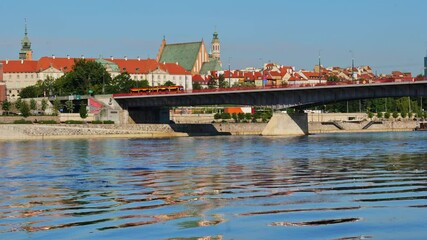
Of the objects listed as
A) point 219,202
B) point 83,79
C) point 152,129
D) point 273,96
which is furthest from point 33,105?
point 219,202

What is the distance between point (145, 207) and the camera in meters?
29.2

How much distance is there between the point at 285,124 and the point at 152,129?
2283 centimetres

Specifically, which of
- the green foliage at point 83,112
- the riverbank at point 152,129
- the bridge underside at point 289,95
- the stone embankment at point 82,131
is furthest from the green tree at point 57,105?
the stone embankment at point 82,131

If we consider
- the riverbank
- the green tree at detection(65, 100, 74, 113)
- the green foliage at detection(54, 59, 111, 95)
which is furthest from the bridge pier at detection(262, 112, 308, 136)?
the green foliage at detection(54, 59, 111, 95)

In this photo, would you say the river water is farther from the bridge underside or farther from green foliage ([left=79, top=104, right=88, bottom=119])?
green foliage ([left=79, top=104, right=88, bottom=119])

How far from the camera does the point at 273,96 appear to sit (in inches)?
5044

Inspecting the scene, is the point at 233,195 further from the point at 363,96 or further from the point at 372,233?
the point at 363,96

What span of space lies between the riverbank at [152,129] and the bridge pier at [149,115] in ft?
21.2

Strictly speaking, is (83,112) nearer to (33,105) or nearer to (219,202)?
(33,105)

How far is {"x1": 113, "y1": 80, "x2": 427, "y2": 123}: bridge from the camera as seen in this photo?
113m

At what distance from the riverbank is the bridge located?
208 inches

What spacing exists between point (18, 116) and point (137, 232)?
12858 centimetres

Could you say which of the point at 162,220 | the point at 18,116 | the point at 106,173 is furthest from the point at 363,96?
the point at 162,220

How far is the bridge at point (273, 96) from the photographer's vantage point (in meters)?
113
